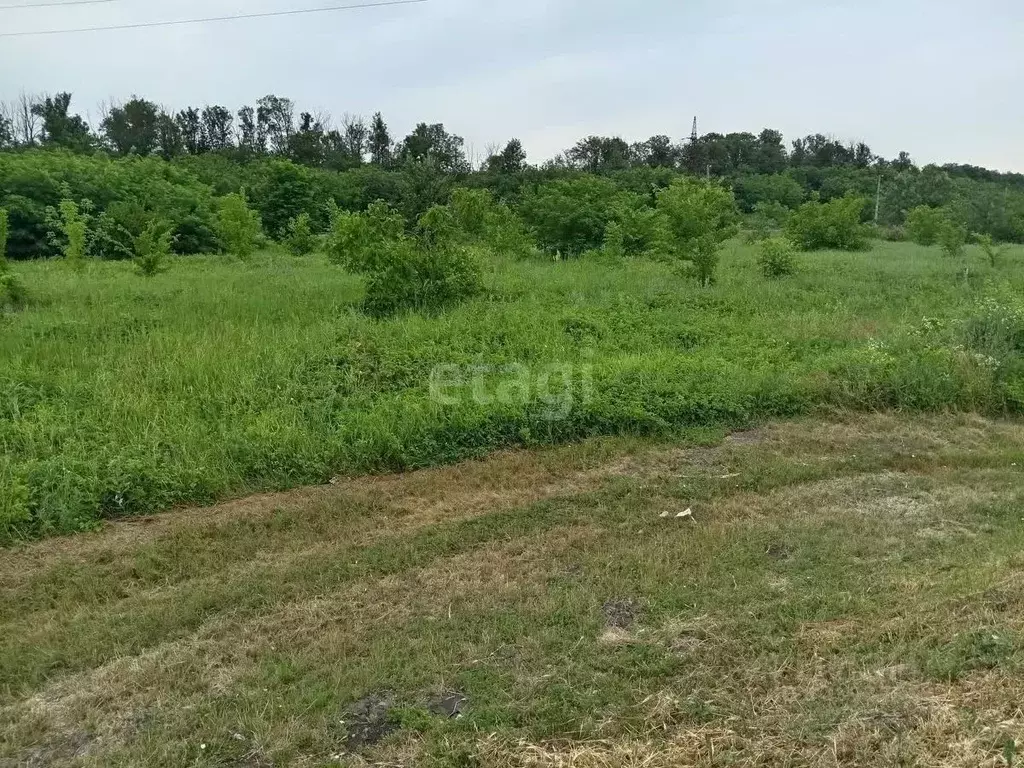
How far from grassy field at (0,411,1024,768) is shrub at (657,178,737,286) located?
7.76 metres

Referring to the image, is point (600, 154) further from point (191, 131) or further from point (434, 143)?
point (191, 131)

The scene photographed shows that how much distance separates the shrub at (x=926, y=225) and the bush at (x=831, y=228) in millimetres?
2522

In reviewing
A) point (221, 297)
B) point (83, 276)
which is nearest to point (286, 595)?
point (221, 297)

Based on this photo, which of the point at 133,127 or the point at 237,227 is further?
the point at 133,127

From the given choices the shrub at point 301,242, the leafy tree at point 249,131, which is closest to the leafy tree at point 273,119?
the leafy tree at point 249,131

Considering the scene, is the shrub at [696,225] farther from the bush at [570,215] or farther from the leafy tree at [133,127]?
the leafy tree at [133,127]

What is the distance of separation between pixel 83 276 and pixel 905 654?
14200 mm

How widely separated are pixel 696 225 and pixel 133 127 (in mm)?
41669

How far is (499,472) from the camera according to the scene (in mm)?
5379

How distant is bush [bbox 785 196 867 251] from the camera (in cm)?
2375

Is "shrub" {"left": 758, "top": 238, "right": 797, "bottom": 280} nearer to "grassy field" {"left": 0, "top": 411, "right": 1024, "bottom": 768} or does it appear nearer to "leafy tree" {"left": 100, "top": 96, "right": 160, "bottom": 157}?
"grassy field" {"left": 0, "top": 411, "right": 1024, "bottom": 768}

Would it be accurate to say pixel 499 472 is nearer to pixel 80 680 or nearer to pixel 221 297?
pixel 80 680

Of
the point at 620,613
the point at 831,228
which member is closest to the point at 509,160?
the point at 831,228

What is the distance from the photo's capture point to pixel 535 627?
3.34 meters
